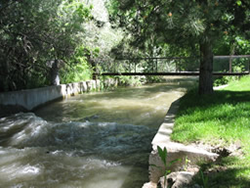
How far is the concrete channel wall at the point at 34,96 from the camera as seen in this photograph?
837 centimetres

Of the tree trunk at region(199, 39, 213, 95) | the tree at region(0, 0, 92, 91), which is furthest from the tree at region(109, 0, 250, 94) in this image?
the tree at region(0, 0, 92, 91)

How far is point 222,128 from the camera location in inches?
147

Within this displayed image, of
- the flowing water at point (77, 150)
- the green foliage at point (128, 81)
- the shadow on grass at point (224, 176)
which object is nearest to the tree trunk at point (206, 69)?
the flowing water at point (77, 150)

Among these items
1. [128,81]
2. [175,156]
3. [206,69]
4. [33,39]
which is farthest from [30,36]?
[128,81]

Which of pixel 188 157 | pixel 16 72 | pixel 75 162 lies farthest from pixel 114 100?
pixel 188 157

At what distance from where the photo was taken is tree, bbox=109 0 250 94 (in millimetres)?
4434

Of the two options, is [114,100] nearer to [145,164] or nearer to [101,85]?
[101,85]

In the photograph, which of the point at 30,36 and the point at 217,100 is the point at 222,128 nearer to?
the point at 217,100

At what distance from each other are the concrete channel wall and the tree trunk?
599cm

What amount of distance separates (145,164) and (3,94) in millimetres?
5919

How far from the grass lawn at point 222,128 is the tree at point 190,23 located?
1.05 metres

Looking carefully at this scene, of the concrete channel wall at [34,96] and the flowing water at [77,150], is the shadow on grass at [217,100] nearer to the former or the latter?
the flowing water at [77,150]

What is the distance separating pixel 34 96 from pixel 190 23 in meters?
7.08

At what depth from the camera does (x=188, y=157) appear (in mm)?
3217
